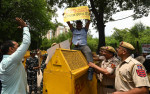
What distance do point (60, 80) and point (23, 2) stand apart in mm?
15654

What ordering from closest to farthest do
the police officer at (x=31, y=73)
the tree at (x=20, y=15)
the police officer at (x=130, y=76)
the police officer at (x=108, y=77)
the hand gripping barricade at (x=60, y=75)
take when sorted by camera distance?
the police officer at (x=130, y=76) < the hand gripping barricade at (x=60, y=75) < the police officer at (x=108, y=77) < the police officer at (x=31, y=73) < the tree at (x=20, y=15)

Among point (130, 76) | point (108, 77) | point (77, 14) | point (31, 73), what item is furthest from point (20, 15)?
point (130, 76)

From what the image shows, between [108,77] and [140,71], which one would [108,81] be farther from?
[140,71]

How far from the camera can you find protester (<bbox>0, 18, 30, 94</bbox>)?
5.47ft

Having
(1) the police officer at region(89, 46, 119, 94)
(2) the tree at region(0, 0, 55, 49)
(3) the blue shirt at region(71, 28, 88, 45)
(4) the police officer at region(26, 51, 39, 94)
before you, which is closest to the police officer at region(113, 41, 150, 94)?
(1) the police officer at region(89, 46, 119, 94)

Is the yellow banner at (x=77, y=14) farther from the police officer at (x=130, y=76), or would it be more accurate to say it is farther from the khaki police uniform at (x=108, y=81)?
the police officer at (x=130, y=76)

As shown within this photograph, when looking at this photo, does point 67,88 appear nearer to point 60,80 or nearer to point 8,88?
point 60,80

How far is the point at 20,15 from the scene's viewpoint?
53.0 feet

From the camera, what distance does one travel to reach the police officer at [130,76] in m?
1.65

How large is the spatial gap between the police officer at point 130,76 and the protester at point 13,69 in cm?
137

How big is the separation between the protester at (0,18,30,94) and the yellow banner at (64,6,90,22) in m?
1.53

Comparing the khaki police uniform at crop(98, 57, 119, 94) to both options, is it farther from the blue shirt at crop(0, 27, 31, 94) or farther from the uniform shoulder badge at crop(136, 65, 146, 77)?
the blue shirt at crop(0, 27, 31, 94)

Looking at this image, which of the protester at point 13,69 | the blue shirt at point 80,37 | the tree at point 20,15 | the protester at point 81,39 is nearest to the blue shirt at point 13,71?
the protester at point 13,69

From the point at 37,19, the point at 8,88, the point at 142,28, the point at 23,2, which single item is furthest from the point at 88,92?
the point at 142,28
